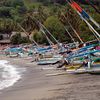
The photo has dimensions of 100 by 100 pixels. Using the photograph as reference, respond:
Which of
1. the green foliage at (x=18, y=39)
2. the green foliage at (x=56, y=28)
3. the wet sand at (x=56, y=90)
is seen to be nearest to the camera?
the wet sand at (x=56, y=90)

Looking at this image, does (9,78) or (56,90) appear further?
(9,78)

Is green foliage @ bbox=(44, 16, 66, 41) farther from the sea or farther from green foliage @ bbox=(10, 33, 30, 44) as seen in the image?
the sea

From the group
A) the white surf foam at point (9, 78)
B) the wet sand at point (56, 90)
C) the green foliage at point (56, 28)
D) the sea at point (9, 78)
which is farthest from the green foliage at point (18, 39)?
the wet sand at point (56, 90)

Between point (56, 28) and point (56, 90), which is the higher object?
point (56, 28)

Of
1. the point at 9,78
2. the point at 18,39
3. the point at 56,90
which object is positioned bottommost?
the point at 56,90

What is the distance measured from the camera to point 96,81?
29859 mm

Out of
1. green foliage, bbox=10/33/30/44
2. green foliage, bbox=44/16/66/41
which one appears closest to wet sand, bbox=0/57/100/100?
green foliage, bbox=44/16/66/41

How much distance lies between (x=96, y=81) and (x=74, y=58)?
1189 centimetres

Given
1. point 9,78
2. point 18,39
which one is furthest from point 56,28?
point 9,78

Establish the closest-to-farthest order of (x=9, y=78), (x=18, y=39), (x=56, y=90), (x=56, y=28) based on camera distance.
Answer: (x=56, y=90), (x=9, y=78), (x=56, y=28), (x=18, y=39)

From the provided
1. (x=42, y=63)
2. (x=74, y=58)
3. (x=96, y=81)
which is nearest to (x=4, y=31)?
(x=42, y=63)

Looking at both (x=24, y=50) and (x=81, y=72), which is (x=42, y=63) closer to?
(x=81, y=72)

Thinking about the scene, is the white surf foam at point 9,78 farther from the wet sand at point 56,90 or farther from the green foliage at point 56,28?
the green foliage at point 56,28

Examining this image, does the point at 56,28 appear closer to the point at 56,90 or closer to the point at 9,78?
the point at 9,78
